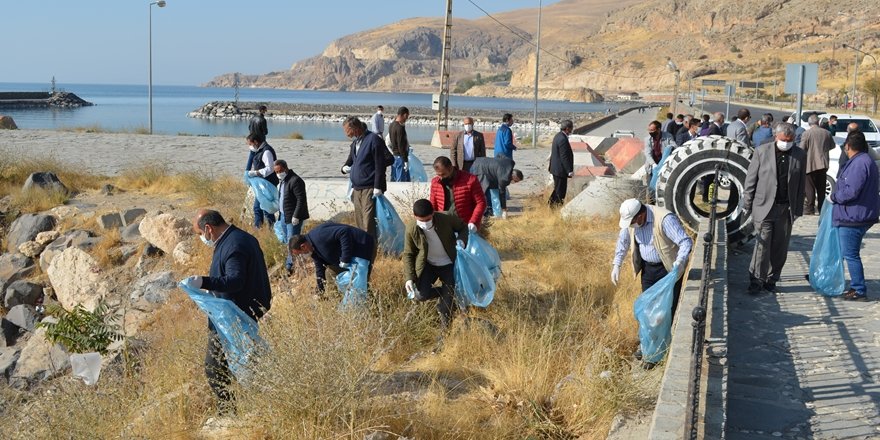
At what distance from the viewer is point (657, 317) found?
6.29 meters

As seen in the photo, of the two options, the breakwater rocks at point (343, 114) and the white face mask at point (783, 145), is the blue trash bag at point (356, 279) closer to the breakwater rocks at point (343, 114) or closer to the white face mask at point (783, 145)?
the white face mask at point (783, 145)

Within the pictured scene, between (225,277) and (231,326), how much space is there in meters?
0.35

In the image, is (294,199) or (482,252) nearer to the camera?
(482,252)

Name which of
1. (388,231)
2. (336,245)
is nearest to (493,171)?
(388,231)

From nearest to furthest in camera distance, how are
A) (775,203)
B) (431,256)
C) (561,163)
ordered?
(431,256) → (775,203) → (561,163)

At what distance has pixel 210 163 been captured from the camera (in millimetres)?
21062

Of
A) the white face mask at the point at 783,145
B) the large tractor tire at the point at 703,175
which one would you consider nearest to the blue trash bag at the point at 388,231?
the large tractor tire at the point at 703,175

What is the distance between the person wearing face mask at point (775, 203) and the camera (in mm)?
8016

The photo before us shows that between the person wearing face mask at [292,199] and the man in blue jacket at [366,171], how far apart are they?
631 mm

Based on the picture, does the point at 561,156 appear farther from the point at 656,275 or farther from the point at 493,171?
the point at 656,275

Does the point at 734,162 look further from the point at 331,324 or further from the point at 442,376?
the point at 331,324

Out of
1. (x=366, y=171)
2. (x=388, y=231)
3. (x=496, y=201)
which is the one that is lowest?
(x=388, y=231)

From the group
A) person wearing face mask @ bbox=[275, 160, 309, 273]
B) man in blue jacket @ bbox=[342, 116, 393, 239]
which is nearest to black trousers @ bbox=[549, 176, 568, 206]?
man in blue jacket @ bbox=[342, 116, 393, 239]

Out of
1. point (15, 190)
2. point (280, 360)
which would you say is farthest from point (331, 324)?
point (15, 190)
